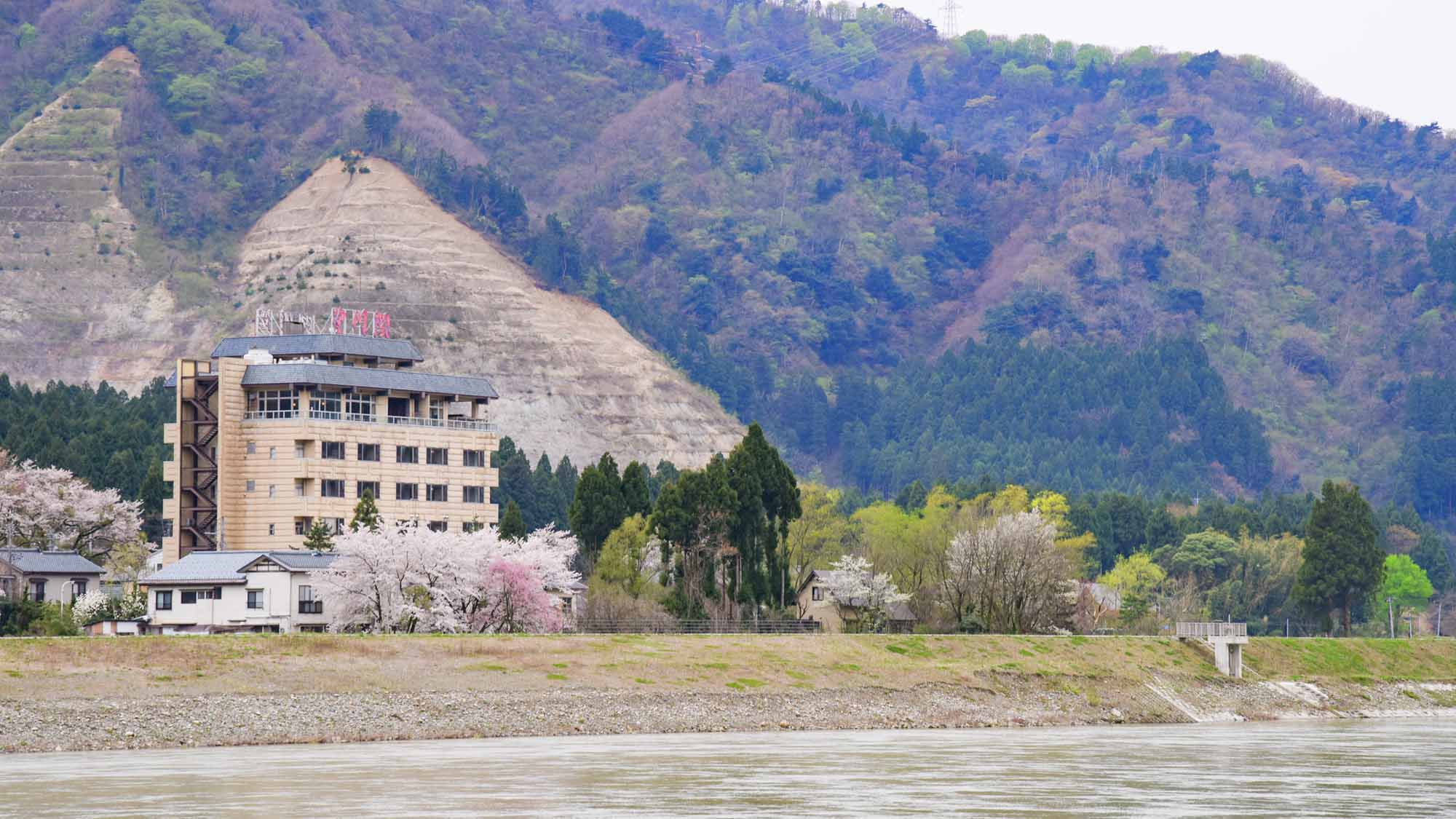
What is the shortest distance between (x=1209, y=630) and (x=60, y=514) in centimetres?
7450

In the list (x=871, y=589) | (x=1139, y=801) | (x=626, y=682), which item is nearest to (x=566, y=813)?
(x=1139, y=801)

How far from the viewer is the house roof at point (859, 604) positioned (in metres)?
150

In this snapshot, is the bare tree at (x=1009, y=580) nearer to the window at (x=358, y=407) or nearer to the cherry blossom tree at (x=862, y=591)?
the cherry blossom tree at (x=862, y=591)

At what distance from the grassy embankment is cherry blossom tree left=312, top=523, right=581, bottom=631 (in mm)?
10023

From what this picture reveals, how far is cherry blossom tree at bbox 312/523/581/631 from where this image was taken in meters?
119

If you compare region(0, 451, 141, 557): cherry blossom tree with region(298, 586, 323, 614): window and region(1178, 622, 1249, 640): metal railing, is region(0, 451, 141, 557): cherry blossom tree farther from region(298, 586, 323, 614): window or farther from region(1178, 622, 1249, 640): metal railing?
region(1178, 622, 1249, 640): metal railing

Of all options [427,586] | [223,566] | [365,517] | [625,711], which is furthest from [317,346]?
[625,711]

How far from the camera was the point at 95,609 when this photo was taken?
123 meters

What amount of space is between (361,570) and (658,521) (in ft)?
64.5

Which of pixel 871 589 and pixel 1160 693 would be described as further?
pixel 871 589

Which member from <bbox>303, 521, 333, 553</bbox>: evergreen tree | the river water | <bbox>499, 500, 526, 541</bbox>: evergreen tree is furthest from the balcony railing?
the river water

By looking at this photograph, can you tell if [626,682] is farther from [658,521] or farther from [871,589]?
[871,589]

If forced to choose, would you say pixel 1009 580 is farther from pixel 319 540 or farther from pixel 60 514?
pixel 60 514

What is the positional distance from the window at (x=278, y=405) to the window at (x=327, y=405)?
1.10 meters
